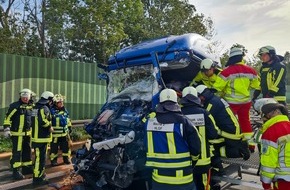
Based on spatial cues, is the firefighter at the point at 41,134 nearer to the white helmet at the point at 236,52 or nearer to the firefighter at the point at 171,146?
the firefighter at the point at 171,146

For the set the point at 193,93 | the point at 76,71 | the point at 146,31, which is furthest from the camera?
the point at 146,31

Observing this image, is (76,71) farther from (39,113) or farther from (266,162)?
(266,162)

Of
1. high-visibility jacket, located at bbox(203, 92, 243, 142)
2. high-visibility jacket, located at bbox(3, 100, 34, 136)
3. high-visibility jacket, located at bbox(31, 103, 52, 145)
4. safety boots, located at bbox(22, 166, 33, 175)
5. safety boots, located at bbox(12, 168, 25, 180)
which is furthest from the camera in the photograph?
safety boots, located at bbox(22, 166, 33, 175)

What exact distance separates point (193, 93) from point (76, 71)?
7.78m

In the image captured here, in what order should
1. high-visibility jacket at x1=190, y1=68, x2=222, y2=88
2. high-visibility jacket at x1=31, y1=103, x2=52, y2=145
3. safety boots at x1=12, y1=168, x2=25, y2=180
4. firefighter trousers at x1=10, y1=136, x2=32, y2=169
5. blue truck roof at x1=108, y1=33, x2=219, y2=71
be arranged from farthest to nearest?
firefighter trousers at x1=10, y1=136, x2=32, y2=169 < safety boots at x1=12, y1=168, x2=25, y2=180 < high-visibility jacket at x1=31, y1=103, x2=52, y2=145 < high-visibility jacket at x1=190, y1=68, x2=222, y2=88 < blue truck roof at x1=108, y1=33, x2=219, y2=71

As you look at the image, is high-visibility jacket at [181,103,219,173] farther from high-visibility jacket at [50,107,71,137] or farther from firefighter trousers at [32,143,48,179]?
high-visibility jacket at [50,107,71,137]

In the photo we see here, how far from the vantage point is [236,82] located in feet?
15.7

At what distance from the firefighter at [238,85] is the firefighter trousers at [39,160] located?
11.5 feet

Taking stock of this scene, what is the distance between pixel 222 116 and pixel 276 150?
4.28ft

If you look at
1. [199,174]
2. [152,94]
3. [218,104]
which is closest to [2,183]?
[152,94]

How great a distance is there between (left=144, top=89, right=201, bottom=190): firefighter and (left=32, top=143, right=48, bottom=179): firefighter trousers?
10.2ft

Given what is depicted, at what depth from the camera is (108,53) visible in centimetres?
1391

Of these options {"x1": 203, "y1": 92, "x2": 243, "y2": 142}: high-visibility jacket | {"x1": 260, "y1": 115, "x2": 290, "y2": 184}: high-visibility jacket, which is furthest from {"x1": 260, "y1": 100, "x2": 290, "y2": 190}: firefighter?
{"x1": 203, "y1": 92, "x2": 243, "y2": 142}: high-visibility jacket

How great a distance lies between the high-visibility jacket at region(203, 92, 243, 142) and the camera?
4.20 m
